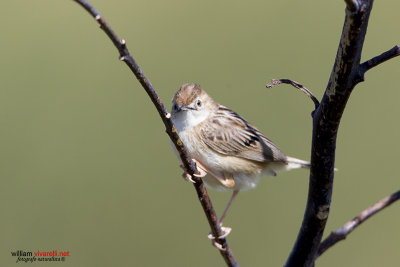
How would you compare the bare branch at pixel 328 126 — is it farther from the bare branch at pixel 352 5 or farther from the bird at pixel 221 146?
the bird at pixel 221 146

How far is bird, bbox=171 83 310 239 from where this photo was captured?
14.4ft

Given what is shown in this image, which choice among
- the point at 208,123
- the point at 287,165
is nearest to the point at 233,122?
the point at 208,123

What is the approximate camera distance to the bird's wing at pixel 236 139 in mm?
4445

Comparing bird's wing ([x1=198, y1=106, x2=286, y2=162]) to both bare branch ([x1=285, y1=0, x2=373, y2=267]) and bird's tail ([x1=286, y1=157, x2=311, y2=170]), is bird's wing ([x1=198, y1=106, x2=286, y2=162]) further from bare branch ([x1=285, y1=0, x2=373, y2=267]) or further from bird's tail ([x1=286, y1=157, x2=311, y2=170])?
bare branch ([x1=285, y1=0, x2=373, y2=267])

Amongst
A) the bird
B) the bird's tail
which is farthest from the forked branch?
the bird's tail

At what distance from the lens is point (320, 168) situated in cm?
232

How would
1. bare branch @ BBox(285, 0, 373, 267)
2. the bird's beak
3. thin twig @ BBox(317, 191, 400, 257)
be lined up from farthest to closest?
the bird's beak < thin twig @ BBox(317, 191, 400, 257) < bare branch @ BBox(285, 0, 373, 267)

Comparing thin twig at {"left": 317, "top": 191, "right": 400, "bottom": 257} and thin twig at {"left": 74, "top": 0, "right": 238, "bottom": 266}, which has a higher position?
thin twig at {"left": 74, "top": 0, "right": 238, "bottom": 266}

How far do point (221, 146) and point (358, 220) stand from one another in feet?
6.26

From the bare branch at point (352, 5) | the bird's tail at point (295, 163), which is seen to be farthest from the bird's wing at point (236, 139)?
the bare branch at point (352, 5)

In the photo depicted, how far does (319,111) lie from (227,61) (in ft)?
17.1

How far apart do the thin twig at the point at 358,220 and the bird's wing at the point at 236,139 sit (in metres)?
1.81

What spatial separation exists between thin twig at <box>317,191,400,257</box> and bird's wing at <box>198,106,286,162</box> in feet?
5.94

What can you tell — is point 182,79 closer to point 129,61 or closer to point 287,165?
point 287,165
